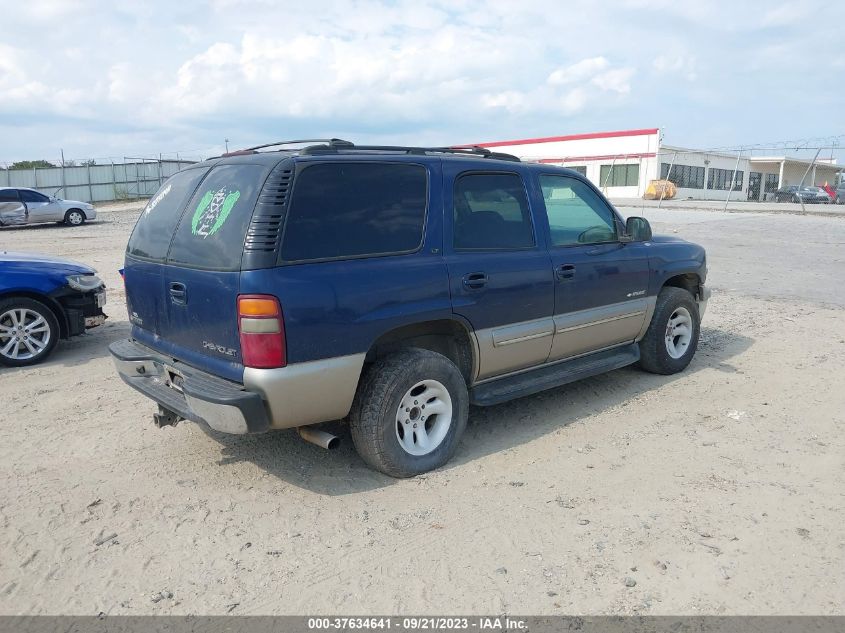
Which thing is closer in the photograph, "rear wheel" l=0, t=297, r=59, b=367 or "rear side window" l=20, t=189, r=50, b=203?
"rear wheel" l=0, t=297, r=59, b=367

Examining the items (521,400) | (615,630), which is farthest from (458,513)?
(521,400)

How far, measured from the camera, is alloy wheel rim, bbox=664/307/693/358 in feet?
19.6

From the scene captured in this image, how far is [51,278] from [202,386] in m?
3.76

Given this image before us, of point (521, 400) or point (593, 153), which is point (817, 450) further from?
point (593, 153)

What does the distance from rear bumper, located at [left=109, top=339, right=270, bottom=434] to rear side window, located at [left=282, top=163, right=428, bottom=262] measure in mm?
785

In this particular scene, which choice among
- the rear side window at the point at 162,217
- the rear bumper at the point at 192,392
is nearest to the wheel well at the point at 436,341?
the rear bumper at the point at 192,392

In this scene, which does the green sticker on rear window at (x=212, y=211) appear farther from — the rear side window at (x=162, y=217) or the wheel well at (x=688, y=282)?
the wheel well at (x=688, y=282)

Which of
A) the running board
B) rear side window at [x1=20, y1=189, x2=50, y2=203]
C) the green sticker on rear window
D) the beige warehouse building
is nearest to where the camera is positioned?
the green sticker on rear window

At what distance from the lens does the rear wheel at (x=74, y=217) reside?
23.5 m

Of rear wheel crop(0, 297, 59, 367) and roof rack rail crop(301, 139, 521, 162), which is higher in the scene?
roof rack rail crop(301, 139, 521, 162)

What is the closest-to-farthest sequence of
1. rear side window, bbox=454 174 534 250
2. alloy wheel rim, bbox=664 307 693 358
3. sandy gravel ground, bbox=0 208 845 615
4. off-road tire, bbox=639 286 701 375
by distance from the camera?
sandy gravel ground, bbox=0 208 845 615 → rear side window, bbox=454 174 534 250 → off-road tire, bbox=639 286 701 375 → alloy wheel rim, bbox=664 307 693 358

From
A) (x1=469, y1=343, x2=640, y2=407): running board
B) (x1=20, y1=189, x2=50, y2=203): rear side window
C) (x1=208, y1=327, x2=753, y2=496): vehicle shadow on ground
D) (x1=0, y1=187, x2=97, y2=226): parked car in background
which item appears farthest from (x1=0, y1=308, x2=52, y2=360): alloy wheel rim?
(x1=20, y1=189, x2=50, y2=203): rear side window

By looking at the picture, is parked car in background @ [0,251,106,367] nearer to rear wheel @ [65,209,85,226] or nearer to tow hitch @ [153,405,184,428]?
tow hitch @ [153,405,184,428]

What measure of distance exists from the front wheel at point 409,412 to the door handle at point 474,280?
1.58 ft
